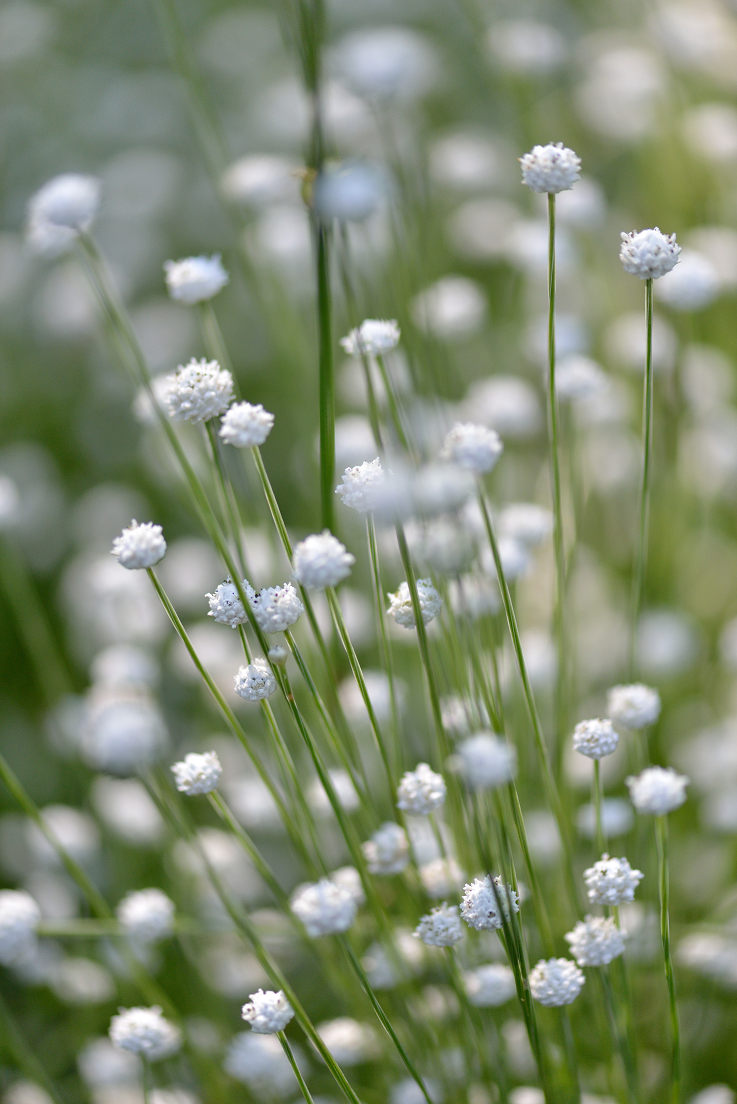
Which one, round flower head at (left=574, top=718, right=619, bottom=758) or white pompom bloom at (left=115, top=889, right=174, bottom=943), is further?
white pompom bloom at (left=115, top=889, right=174, bottom=943)

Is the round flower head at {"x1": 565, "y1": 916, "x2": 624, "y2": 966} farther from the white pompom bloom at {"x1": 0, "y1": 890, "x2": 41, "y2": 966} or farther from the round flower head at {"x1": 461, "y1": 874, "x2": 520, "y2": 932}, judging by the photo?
the white pompom bloom at {"x1": 0, "y1": 890, "x2": 41, "y2": 966}

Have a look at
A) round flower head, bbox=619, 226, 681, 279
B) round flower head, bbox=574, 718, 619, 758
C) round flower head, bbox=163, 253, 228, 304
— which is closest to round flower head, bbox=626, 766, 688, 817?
round flower head, bbox=574, 718, 619, 758

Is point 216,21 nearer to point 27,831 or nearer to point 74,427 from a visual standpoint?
point 74,427

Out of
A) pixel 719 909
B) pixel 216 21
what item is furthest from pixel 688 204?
pixel 216 21

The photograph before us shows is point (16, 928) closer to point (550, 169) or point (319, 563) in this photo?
point (319, 563)

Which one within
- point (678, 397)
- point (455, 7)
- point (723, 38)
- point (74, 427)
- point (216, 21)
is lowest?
point (678, 397)

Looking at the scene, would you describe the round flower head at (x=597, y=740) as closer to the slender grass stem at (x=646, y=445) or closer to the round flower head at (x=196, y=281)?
the slender grass stem at (x=646, y=445)
